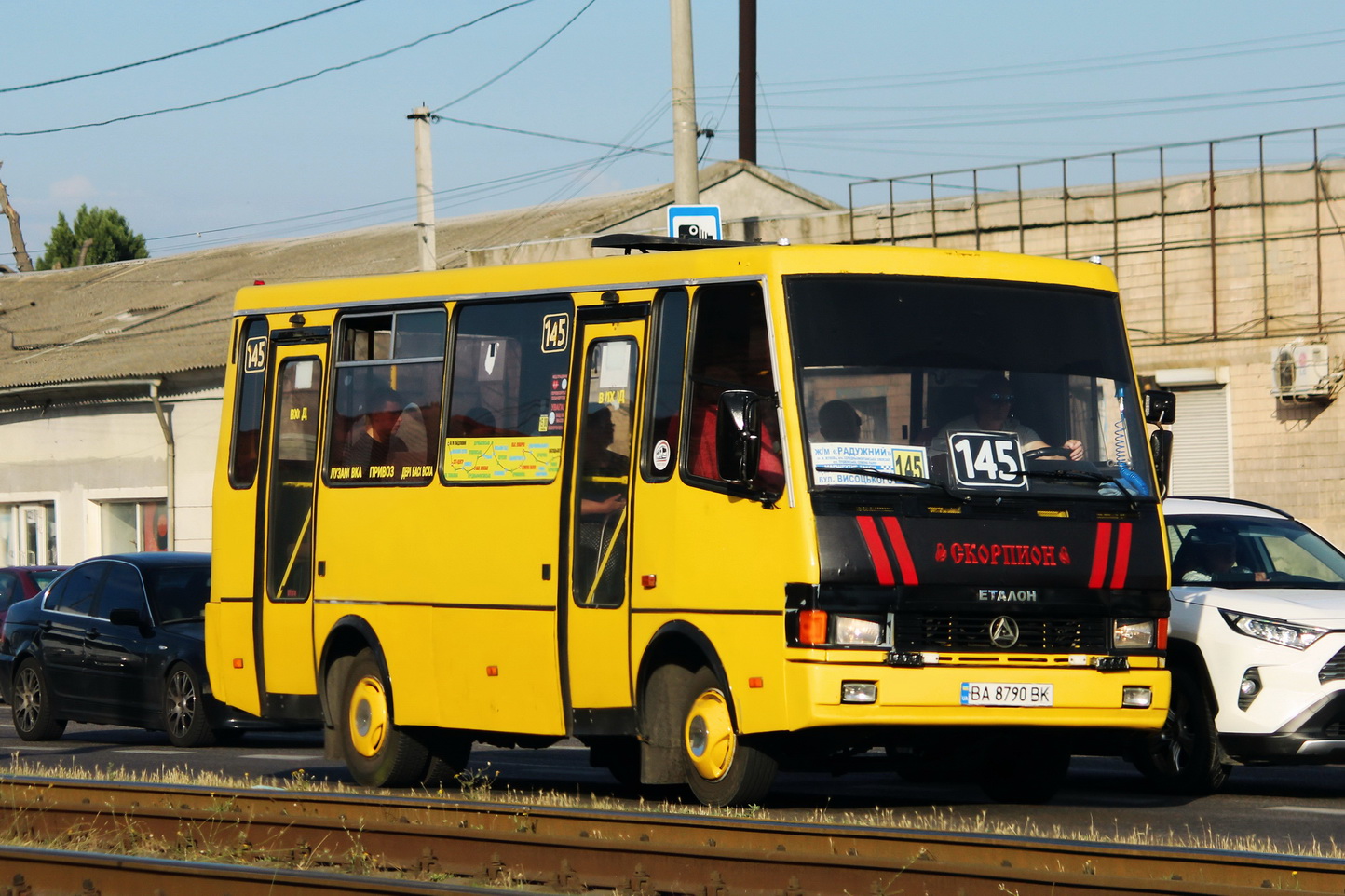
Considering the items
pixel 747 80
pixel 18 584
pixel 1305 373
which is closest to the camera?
pixel 1305 373

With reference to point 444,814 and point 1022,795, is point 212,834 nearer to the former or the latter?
point 444,814

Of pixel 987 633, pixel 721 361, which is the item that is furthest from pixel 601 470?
pixel 987 633

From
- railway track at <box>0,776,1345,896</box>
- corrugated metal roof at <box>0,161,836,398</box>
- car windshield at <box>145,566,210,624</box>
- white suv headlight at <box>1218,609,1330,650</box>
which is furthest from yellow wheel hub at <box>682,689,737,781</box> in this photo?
corrugated metal roof at <box>0,161,836,398</box>

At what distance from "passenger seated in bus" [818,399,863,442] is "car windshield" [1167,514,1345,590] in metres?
3.53

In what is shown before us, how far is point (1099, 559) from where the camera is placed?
10.1 meters

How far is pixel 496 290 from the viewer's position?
11.9 metres

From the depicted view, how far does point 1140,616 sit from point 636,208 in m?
30.2

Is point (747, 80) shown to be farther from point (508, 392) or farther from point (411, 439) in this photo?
point (508, 392)

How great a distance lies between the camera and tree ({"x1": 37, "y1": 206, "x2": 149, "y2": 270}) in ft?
317

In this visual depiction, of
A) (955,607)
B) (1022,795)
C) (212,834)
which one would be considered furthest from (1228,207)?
(212,834)

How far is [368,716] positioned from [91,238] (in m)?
88.5

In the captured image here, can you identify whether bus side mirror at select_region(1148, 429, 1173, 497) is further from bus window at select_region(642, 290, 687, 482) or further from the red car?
the red car

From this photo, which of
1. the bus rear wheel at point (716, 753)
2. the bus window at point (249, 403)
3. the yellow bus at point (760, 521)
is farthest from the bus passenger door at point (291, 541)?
the bus rear wheel at point (716, 753)

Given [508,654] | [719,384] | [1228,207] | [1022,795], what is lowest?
[1022,795]
